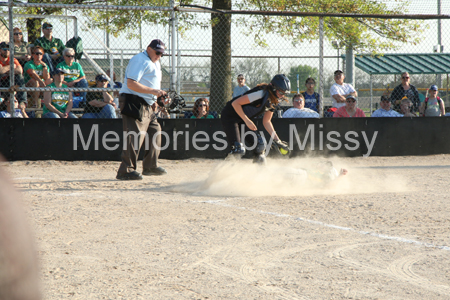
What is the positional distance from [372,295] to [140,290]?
132 centimetres

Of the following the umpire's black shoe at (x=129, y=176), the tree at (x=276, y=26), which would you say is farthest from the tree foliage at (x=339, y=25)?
the umpire's black shoe at (x=129, y=176)

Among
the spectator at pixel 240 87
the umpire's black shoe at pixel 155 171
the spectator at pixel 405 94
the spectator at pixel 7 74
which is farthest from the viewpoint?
the spectator at pixel 240 87

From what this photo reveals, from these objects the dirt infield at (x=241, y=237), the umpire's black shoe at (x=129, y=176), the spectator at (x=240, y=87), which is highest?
the spectator at (x=240, y=87)

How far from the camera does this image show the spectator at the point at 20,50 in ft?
36.3

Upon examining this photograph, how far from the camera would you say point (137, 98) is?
7.08 m

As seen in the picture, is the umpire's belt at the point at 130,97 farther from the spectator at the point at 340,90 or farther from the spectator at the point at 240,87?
the spectator at the point at 240,87

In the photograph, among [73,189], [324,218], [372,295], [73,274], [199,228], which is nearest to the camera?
[372,295]

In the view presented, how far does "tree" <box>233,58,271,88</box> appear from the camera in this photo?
1395 cm

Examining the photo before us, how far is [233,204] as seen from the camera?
5.50 meters

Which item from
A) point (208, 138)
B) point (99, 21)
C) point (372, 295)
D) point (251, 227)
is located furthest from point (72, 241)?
point (99, 21)

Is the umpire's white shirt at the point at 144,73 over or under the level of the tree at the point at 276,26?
under

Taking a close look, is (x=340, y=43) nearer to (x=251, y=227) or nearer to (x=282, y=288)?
(x=251, y=227)

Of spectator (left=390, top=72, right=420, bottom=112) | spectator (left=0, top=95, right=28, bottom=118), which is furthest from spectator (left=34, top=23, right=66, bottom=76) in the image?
spectator (left=390, top=72, right=420, bottom=112)

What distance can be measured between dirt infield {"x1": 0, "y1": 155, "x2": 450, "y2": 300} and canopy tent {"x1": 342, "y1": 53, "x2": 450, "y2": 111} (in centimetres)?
1484
